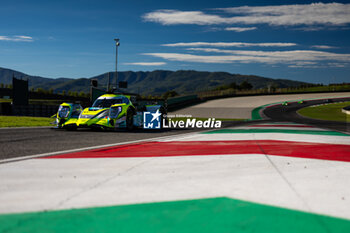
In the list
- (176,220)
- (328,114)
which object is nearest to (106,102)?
(176,220)

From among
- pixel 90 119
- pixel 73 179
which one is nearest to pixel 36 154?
pixel 73 179

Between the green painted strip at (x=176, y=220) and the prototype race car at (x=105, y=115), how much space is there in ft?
35.7

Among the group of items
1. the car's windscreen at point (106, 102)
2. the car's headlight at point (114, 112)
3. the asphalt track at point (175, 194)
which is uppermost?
the car's windscreen at point (106, 102)

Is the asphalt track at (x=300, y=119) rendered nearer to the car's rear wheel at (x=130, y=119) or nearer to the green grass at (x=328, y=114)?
the green grass at (x=328, y=114)

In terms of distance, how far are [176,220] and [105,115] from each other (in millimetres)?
11615

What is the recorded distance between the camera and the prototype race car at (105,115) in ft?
45.9

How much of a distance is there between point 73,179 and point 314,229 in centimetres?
329

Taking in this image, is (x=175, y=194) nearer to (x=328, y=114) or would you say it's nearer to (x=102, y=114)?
(x=102, y=114)

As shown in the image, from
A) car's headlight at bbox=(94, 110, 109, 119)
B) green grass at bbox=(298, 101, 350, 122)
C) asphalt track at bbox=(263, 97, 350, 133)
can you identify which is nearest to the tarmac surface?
asphalt track at bbox=(263, 97, 350, 133)

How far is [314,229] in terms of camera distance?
9.54 feet

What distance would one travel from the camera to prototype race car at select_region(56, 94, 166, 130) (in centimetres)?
1398

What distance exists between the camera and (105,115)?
14.2 metres

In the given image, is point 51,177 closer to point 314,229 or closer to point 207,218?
point 207,218

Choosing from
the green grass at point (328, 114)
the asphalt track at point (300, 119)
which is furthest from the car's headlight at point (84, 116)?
the green grass at point (328, 114)
